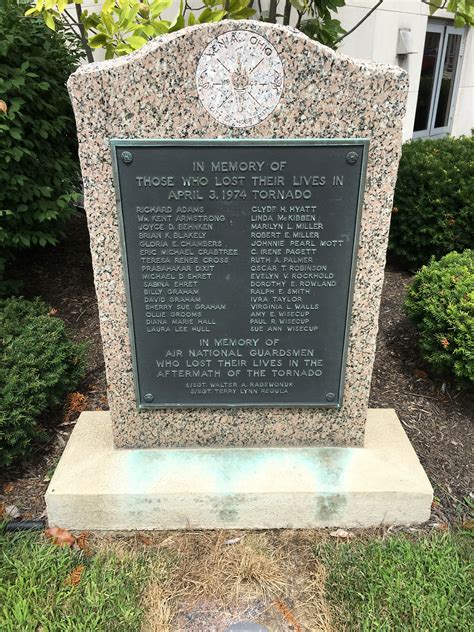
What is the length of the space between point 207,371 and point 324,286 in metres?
0.74

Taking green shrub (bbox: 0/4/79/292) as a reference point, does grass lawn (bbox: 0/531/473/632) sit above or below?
below

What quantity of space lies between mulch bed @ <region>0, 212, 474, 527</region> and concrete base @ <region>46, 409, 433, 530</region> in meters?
0.30

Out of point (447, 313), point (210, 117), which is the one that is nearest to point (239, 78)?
point (210, 117)

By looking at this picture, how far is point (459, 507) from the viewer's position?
2.75 meters

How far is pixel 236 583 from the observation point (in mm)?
2332

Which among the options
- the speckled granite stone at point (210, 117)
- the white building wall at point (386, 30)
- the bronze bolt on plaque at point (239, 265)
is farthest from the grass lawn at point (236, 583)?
the white building wall at point (386, 30)

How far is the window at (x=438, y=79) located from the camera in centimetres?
862

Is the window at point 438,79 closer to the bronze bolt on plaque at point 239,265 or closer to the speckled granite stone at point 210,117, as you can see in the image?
the speckled granite stone at point 210,117

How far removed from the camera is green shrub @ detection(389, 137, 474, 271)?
5102 millimetres

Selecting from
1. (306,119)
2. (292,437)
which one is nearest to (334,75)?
(306,119)

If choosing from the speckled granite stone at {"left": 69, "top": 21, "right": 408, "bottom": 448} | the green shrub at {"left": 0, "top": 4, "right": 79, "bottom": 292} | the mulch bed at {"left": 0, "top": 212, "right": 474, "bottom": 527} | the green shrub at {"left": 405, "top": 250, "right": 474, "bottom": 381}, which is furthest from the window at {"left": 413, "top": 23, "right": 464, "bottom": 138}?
the speckled granite stone at {"left": 69, "top": 21, "right": 408, "bottom": 448}

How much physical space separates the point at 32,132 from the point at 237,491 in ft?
11.3

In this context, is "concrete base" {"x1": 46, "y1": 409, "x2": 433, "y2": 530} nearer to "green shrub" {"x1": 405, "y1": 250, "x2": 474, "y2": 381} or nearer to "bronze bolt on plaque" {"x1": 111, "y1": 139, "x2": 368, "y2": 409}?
"bronze bolt on plaque" {"x1": 111, "y1": 139, "x2": 368, "y2": 409}

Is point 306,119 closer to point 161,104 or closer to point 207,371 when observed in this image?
point 161,104
